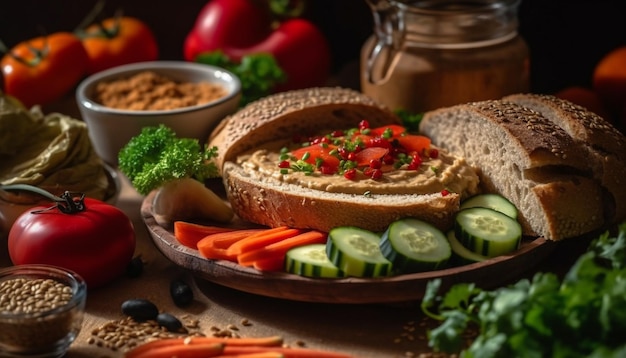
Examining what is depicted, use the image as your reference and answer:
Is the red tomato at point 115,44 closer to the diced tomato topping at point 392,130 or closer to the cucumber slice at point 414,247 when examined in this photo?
the diced tomato topping at point 392,130

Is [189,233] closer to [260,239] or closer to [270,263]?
[260,239]

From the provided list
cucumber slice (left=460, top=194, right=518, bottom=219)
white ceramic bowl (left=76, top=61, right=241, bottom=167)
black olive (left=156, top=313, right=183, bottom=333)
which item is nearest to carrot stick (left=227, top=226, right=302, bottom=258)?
black olive (left=156, top=313, right=183, bottom=333)

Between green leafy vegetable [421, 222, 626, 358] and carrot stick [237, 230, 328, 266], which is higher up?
green leafy vegetable [421, 222, 626, 358]

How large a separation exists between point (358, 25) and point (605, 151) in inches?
95.2

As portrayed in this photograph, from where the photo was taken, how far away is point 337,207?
322 centimetres

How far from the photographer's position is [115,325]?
3018 millimetres

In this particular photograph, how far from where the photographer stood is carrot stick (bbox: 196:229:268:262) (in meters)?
3.12

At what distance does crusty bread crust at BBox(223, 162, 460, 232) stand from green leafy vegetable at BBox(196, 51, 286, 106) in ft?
4.34

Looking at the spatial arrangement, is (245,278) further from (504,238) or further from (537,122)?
(537,122)

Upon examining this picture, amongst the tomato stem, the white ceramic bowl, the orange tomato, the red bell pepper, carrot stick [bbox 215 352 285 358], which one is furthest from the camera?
the red bell pepper

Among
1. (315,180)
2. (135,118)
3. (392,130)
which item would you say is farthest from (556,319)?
(135,118)

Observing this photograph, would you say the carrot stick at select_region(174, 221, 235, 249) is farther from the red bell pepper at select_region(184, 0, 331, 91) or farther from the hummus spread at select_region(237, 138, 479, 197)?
the red bell pepper at select_region(184, 0, 331, 91)

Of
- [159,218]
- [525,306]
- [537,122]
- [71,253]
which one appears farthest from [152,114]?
[525,306]

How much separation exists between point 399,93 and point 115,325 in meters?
1.87
